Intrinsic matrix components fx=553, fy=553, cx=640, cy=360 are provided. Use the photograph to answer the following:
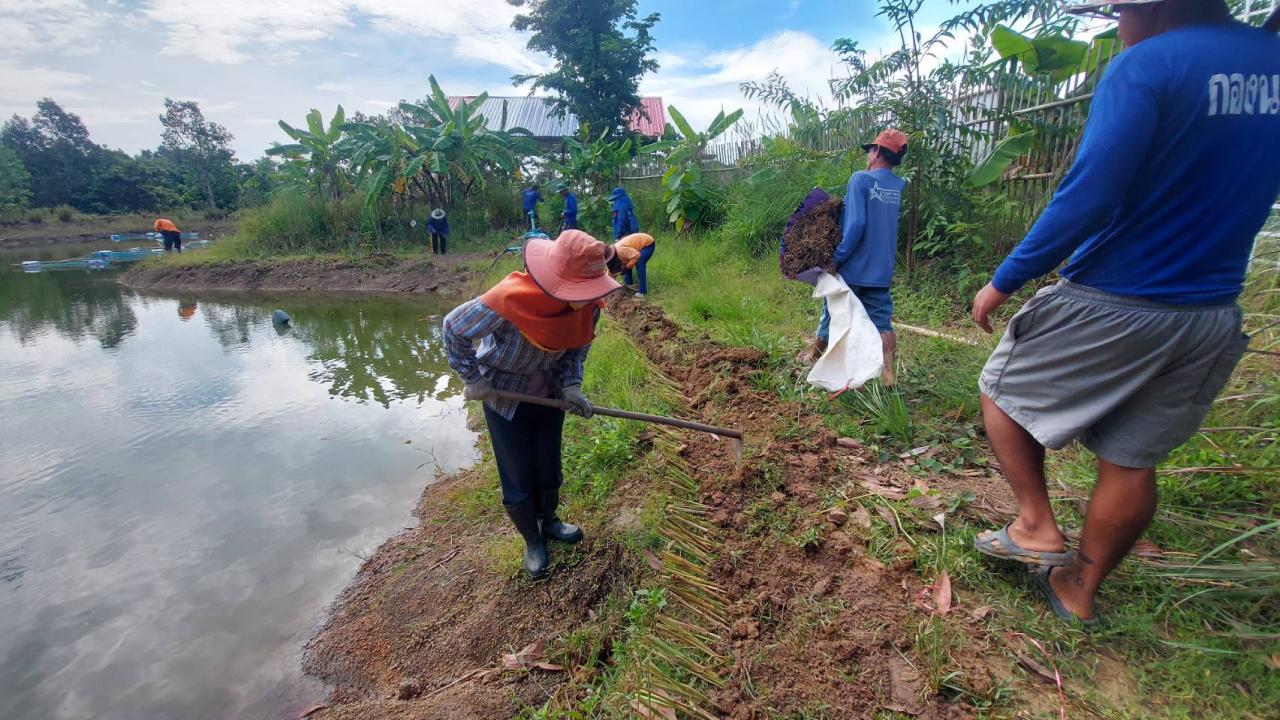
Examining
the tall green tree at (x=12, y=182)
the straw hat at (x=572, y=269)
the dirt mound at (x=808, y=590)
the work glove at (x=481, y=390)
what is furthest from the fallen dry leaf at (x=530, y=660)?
the tall green tree at (x=12, y=182)

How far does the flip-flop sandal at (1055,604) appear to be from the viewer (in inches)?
59.9

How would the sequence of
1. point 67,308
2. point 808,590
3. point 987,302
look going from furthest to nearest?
point 67,308 → point 808,590 → point 987,302

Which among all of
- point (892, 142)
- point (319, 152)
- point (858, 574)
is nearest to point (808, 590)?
point (858, 574)

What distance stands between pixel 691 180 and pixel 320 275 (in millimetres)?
8902

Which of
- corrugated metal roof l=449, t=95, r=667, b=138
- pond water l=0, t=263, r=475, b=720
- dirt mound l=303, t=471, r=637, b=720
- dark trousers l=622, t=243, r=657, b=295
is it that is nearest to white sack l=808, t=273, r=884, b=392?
dirt mound l=303, t=471, r=637, b=720

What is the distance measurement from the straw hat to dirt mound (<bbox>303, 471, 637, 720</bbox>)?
125cm

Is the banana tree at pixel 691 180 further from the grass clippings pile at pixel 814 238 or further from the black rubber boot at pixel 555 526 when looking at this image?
the black rubber boot at pixel 555 526

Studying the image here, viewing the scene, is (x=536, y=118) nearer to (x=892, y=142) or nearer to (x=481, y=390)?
(x=892, y=142)

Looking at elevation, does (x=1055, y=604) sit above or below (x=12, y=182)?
below

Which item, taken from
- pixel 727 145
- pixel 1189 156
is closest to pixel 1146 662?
pixel 1189 156

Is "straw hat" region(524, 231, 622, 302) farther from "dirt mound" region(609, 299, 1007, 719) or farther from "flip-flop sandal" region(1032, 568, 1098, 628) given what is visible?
"flip-flop sandal" region(1032, 568, 1098, 628)

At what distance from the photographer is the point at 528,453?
7.98 feet

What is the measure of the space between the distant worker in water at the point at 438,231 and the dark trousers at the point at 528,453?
11699 mm

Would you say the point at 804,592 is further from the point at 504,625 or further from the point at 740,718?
the point at 504,625
